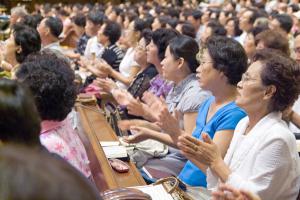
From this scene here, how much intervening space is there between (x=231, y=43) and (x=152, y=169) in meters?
0.84

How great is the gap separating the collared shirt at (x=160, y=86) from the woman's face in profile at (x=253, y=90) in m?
1.45

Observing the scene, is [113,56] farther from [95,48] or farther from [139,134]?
[139,134]

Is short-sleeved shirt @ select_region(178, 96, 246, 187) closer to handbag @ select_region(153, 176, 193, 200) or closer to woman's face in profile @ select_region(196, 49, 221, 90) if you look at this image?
woman's face in profile @ select_region(196, 49, 221, 90)

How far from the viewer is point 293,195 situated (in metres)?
1.94

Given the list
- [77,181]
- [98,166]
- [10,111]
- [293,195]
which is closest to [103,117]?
[98,166]

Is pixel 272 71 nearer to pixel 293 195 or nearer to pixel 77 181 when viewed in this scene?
pixel 293 195

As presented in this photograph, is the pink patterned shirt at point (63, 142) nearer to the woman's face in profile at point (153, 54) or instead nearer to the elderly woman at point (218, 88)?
the elderly woman at point (218, 88)

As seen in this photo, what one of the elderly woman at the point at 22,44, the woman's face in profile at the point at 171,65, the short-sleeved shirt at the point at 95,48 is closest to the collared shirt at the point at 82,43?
the short-sleeved shirt at the point at 95,48

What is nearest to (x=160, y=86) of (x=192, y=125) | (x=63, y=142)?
(x=192, y=125)

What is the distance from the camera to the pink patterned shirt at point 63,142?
1.73 m

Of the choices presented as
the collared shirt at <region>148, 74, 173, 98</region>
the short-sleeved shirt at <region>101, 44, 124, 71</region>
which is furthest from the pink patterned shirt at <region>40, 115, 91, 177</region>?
the short-sleeved shirt at <region>101, 44, 124, 71</region>

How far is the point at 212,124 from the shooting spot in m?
2.43

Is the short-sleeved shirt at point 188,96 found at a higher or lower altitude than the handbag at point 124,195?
lower

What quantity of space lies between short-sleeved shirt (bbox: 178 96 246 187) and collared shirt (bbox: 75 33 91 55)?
4850 mm
